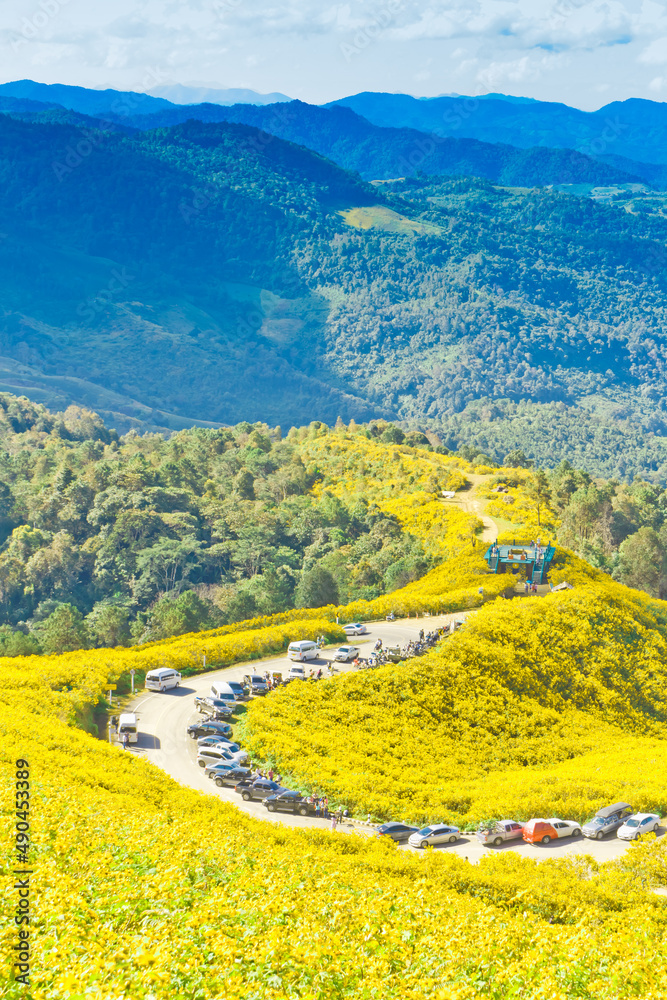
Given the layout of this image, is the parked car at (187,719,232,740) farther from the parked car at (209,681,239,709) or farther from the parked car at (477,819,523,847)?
the parked car at (477,819,523,847)

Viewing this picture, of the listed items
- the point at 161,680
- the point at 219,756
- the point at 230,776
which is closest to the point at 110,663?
the point at 161,680

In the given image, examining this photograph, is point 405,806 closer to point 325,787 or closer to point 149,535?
point 325,787

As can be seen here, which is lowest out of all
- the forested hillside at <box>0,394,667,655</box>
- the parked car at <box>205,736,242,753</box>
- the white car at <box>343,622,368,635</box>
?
the forested hillside at <box>0,394,667,655</box>

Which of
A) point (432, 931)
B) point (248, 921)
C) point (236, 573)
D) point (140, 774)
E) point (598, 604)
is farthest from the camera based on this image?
point (236, 573)

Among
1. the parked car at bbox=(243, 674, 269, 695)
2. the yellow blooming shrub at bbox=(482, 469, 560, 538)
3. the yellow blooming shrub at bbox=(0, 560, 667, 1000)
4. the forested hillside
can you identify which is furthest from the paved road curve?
the yellow blooming shrub at bbox=(482, 469, 560, 538)

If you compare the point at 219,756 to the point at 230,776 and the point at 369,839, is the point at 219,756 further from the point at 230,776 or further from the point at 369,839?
the point at 369,839

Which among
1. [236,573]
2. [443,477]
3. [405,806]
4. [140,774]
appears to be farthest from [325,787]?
[443,477]
